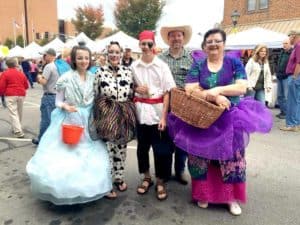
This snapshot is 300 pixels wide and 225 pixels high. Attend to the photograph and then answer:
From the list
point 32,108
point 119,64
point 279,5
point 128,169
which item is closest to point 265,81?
point 128,169

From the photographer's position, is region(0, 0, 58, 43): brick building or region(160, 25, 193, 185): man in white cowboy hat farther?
region(0, 0, 58, 43): brick building

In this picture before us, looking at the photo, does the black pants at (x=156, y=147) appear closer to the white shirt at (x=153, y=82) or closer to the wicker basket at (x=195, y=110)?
the white shirt at (x=153, y=82)

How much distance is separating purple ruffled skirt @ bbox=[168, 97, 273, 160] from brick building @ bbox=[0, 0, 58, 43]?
5030 centimetres

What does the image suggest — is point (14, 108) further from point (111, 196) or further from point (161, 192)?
point (161, 192)

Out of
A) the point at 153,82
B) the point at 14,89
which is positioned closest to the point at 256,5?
the point at 14,89

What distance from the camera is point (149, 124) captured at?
3.57 meters

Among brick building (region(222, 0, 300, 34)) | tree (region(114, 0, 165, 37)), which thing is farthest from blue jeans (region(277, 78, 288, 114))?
tree (region(114, 0, 165, 37))

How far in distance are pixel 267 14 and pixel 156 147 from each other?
55.7ft

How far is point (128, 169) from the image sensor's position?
4.66m

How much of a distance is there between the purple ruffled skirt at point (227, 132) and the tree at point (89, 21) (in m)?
39.9

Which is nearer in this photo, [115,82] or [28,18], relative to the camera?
[115,82]

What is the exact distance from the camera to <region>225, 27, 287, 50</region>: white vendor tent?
35.5 ft

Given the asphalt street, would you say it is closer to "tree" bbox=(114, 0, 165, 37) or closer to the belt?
the belt

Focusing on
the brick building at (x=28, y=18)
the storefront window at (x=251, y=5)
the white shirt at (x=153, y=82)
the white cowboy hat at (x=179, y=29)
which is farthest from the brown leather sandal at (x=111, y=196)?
the brick building at (x=28, y=18)
